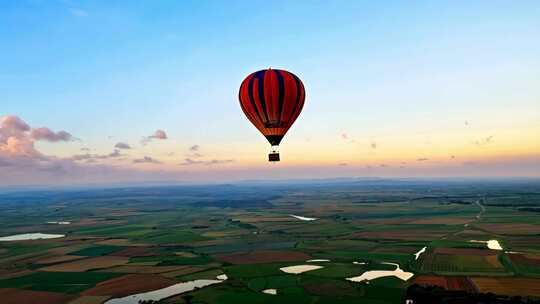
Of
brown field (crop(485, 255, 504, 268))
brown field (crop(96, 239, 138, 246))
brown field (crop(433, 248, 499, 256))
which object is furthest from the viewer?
brown field (crop(96, 239, 138, 246))

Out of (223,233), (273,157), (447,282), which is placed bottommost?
(447,282)

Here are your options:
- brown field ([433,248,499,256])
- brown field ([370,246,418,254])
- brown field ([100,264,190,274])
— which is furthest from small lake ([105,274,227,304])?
brown field ([433,248,499,256])

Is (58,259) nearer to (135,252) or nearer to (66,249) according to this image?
(135,252)

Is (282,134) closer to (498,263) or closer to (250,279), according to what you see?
(250,279)

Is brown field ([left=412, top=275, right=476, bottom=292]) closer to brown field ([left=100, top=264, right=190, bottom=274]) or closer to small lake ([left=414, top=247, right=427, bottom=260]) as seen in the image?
small lake ([left=414, top=247, right=427, bottom=260])

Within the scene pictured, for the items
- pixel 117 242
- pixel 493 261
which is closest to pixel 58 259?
pixel 117 242

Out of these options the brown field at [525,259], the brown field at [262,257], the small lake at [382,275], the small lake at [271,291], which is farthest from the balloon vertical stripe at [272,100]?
the brown field at [525,259]
